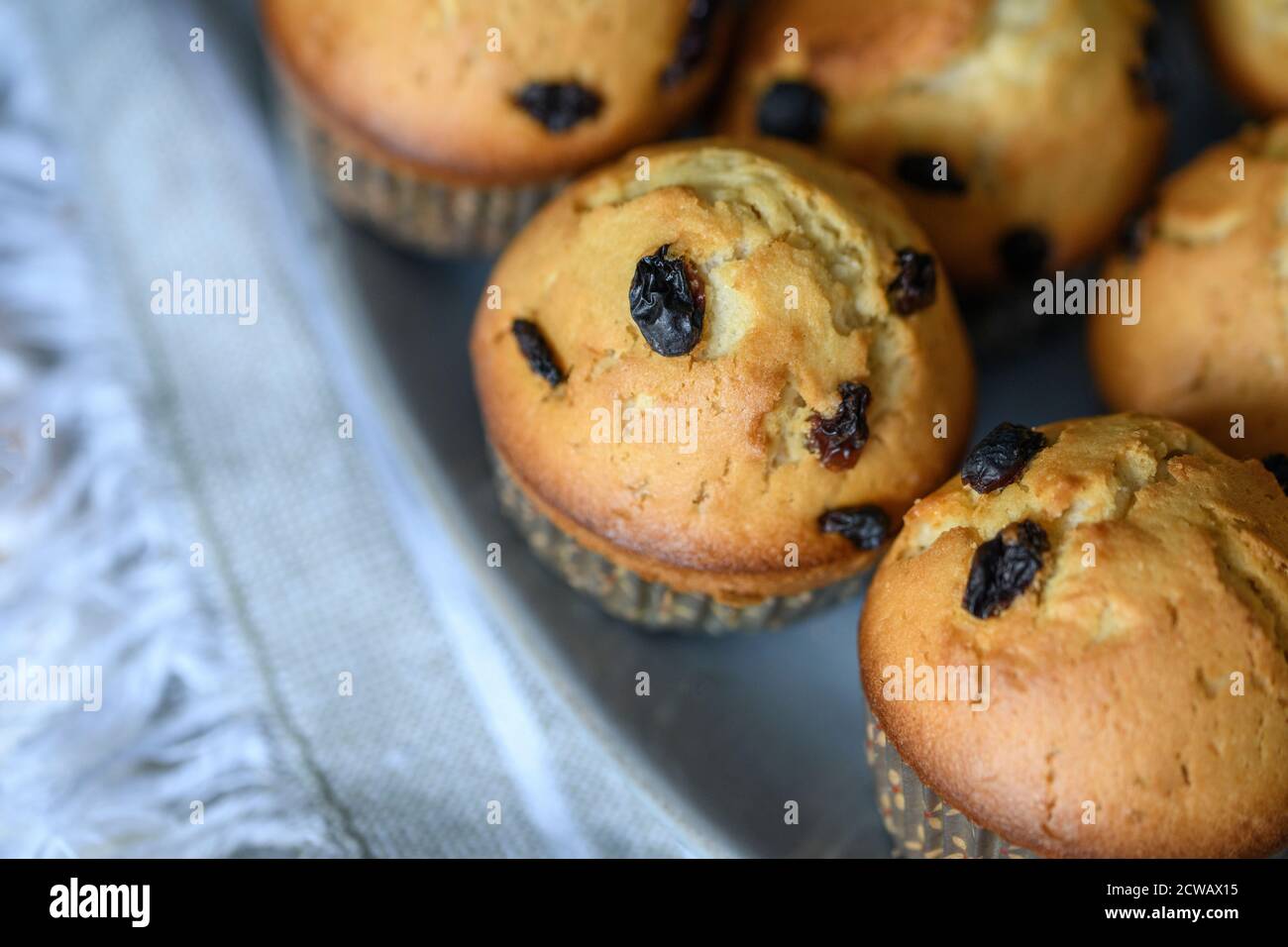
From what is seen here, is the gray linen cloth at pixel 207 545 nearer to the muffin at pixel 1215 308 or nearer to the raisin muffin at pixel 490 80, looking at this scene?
the raisin muffin at pixel 490 80

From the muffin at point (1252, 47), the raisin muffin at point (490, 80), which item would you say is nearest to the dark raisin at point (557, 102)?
the raisin muffin at point (490, 80)

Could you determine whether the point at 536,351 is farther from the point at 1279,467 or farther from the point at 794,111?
the point at 1279,467

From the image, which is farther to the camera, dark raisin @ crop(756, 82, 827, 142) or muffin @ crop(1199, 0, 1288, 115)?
muffin @ crop(1199, 0, 1288, 115)

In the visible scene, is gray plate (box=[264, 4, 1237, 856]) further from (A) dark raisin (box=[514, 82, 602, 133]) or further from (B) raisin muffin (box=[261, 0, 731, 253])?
(A) dark raisin (box=[514, 82, 602, 133])

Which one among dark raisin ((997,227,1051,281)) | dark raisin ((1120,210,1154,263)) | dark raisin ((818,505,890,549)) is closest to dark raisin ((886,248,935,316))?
dark raisin ((818,505,890,549))

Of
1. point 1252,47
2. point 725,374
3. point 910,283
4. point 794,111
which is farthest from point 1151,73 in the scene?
point 725,374
